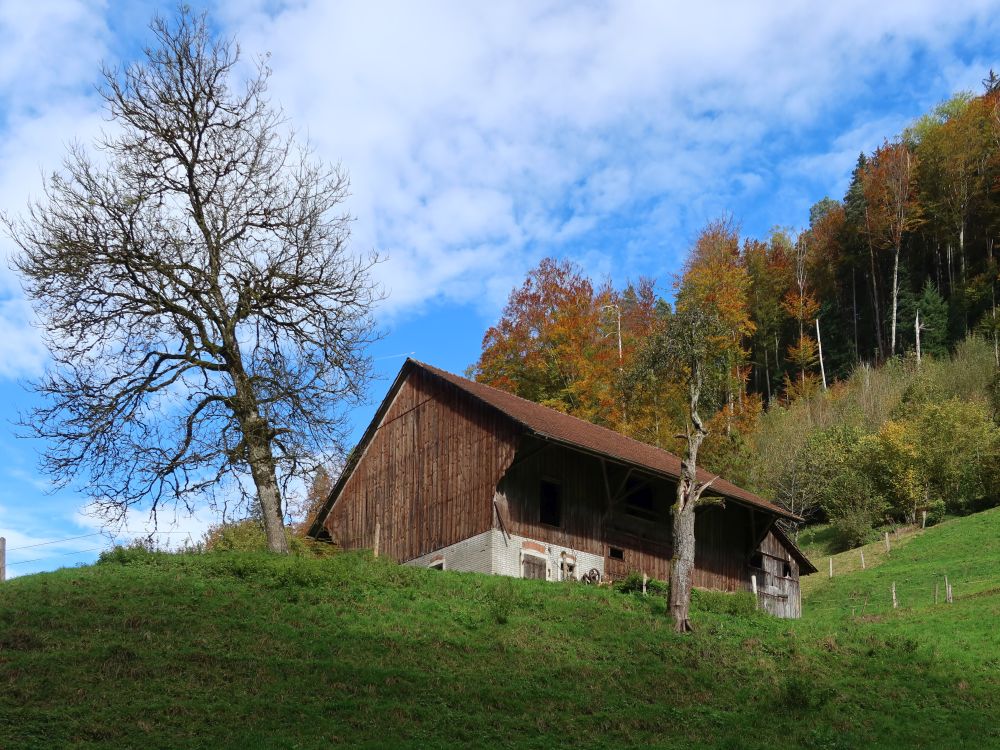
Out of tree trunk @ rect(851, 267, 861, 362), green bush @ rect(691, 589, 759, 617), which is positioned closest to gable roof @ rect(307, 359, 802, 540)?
green bush @ rect(691, 589, 759, 617)

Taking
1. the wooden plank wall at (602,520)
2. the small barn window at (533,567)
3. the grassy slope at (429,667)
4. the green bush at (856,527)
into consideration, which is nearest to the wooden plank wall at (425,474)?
the wooden plank wall at (602,520)

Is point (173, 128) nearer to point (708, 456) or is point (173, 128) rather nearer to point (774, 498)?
point (708, 456)

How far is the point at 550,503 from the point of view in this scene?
32.6m

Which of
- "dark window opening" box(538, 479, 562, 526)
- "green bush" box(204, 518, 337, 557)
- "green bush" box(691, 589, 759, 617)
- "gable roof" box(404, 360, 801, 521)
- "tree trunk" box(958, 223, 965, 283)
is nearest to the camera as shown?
"green bush" box(691, 589, 759, 617)

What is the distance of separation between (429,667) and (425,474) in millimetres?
15521

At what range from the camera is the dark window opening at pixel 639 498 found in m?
33.8

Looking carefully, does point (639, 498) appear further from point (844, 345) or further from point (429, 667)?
point (844, 345)

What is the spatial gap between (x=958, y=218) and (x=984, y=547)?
1700 inches

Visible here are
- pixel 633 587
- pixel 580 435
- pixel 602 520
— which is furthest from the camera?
pixel 580 435

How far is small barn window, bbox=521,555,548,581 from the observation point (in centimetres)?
3114

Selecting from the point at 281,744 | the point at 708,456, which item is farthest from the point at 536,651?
the point at 708,456

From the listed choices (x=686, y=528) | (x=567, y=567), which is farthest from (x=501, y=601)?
(x=567, y=567)

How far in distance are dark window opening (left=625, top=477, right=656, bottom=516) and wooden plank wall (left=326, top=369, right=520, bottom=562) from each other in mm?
4857

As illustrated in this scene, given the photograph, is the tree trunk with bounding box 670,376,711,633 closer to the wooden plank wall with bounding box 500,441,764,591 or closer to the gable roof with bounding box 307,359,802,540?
the gable roof with bounding box 307,359,802,540
